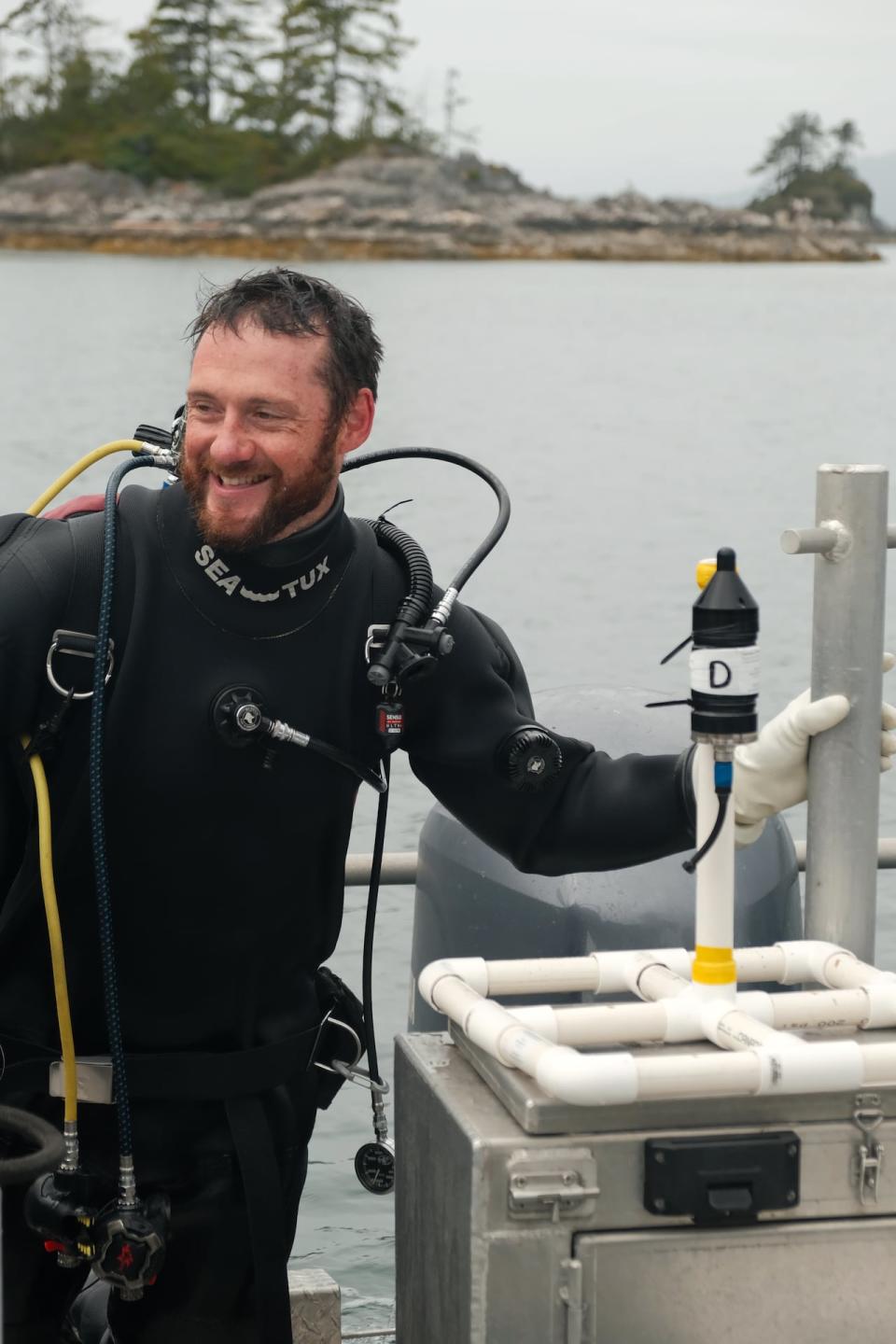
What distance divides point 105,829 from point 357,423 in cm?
54

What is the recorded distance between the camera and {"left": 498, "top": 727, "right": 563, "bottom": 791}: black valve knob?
2289 mm

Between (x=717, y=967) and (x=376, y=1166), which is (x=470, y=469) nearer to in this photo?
(x=717, y=967)

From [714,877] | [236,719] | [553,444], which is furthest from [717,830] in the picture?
[553,444]

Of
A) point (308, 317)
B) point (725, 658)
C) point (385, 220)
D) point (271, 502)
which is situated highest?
point (385, 220)

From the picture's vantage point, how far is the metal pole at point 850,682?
2.12 m

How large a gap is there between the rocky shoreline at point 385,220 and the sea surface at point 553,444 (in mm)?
13757

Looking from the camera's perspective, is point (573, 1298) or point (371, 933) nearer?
point (573, 1298)

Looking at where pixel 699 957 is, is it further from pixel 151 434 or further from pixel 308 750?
pixel 151 434

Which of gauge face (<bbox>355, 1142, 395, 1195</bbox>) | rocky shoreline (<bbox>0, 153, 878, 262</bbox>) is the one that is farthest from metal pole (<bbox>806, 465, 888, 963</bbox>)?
rocky shoreline (<bbox>0, 153, 878, 262</bbox>)

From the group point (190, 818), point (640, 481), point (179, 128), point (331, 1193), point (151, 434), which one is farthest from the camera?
point (179, 128)

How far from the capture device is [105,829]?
215cm

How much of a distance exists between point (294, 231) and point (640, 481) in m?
48.5

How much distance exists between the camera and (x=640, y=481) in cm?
2102

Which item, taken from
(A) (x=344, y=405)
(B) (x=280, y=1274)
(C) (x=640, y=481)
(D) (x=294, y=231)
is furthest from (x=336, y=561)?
(D) (x=294, y=231)
